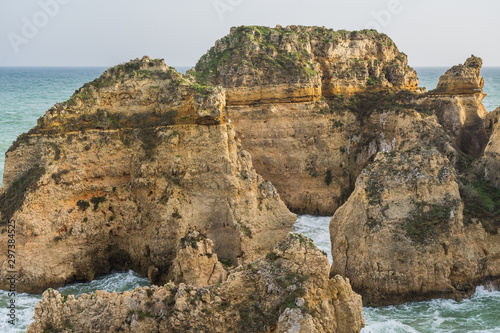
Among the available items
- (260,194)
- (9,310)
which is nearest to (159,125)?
(260,194)

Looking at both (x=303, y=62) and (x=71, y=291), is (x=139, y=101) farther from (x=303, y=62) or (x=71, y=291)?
(x=303, y=62)

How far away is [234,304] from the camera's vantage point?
1220cm

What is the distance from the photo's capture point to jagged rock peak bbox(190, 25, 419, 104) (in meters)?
31.6

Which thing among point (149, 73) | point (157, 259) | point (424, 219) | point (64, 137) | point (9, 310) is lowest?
point (9, 310)

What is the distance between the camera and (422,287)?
19.0m

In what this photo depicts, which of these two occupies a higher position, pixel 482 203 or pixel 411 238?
pixel 482 203

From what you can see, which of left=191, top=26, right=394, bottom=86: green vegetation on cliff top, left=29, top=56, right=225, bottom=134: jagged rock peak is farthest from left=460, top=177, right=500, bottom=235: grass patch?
left=191, top=26, right=394, bottom=86: green vegetation on cliff top

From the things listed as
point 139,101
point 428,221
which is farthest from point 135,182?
point 428,221

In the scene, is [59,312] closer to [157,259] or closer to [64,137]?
[157,259]

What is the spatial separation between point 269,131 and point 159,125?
36.3 feet

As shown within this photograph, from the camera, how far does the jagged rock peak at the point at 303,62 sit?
31625mm

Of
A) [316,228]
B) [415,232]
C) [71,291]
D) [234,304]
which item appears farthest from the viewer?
[316,228]

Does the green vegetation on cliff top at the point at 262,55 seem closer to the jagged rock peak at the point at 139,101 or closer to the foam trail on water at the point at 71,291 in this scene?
the jagged rock peak at the point at 139,101

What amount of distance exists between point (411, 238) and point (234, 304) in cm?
945
